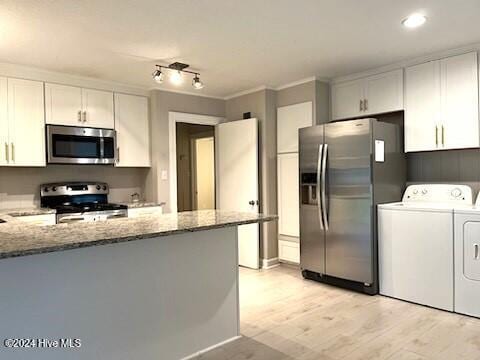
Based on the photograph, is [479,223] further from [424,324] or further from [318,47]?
[318,47]

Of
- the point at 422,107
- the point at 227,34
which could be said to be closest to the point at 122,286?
the point at 227,34

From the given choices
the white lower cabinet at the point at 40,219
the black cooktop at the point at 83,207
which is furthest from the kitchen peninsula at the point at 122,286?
the black cooktop at the point at 83,207

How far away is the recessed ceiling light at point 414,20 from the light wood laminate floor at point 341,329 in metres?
2.29

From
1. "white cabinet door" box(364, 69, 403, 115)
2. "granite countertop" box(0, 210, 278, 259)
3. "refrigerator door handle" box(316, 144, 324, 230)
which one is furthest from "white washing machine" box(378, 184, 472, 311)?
"granite countertop" box(0, 210, 278, 259)

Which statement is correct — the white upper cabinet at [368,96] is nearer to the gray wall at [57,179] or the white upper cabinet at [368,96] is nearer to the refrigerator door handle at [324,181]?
the refrigerator door handle at [324,181]

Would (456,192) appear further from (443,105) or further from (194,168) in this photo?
(194,168)

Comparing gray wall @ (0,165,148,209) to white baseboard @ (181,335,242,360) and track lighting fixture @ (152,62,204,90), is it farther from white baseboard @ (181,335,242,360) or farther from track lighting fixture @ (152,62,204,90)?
white baseboard @ (181,335,242,360)

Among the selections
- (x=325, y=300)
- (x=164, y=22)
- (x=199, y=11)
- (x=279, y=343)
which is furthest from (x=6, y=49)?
(x=325, y=300)

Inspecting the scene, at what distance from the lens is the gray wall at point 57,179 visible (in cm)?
371

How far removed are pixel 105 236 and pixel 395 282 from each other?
2760mm

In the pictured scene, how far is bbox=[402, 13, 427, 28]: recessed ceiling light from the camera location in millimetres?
2554

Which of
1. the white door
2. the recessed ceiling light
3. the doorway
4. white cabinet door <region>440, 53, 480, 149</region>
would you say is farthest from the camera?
the doorway

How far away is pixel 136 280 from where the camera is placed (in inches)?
80.4

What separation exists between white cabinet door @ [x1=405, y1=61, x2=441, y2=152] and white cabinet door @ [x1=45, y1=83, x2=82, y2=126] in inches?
137
